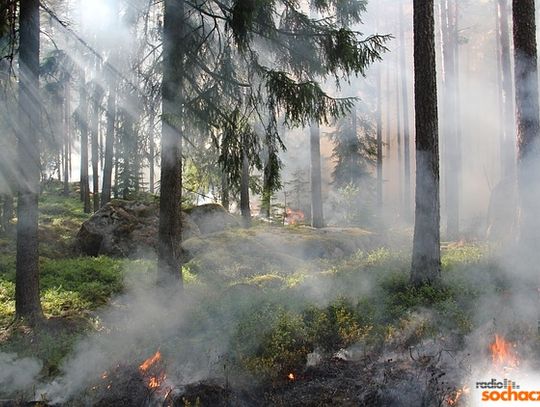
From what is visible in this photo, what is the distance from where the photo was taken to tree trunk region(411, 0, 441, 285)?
8.42 meters

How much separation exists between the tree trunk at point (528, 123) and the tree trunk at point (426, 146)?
2201 mm

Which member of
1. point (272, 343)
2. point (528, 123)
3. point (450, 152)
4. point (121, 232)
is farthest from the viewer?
point (450, 152)

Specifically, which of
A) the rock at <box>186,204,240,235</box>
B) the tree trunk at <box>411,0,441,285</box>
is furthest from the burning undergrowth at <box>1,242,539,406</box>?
the rock at <box>186,204,240,235</box>

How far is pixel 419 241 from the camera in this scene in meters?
8.46

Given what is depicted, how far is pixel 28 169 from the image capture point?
26.5ft

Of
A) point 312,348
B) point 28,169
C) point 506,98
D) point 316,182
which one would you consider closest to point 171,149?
point 28,169

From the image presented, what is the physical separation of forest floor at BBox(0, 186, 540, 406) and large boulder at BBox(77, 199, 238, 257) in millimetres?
3095

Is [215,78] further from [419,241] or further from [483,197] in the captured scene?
[483,197]

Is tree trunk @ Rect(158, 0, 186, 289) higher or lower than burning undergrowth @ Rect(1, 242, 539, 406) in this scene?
higher

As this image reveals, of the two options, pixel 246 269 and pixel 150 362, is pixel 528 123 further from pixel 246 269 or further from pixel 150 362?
pixel 150 362

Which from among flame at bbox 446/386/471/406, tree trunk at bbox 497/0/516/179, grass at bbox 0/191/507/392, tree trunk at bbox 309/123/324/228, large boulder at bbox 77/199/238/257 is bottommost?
flame at bbox 446/386/471/406

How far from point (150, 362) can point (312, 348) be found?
2.78 metres

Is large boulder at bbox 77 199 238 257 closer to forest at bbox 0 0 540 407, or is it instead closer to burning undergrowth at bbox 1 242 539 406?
forest at bbox 0 0 540 407

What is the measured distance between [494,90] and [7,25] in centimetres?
3888
